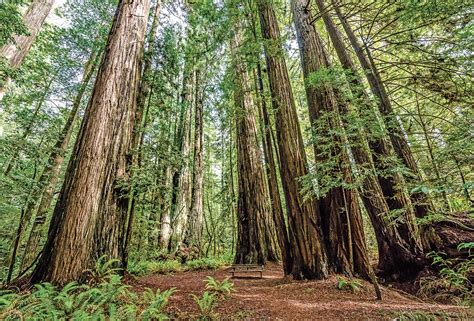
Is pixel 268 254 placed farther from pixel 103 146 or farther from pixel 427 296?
pixel 103 146

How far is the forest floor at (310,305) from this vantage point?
2.70 metres

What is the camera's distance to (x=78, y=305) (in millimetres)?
2547

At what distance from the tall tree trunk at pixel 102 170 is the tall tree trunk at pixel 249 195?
324cm

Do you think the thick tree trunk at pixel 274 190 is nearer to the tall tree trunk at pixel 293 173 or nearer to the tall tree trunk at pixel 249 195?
the tall tree trunk at pixel 293 173

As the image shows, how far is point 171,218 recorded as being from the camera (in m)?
9.09

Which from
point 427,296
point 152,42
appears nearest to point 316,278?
point 427,296

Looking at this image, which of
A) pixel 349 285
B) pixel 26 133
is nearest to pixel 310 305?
pixel 349 285

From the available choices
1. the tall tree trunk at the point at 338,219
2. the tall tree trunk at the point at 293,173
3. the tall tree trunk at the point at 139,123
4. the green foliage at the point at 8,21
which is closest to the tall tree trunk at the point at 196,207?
the tall tree trunk at the point at 139,123

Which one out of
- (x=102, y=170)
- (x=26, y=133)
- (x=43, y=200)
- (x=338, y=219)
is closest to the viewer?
(x=102, y=170)

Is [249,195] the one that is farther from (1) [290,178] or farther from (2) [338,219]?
(2) [338,219]

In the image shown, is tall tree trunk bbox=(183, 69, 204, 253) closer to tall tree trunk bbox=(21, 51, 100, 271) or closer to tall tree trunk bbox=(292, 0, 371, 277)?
tall tree trunk bbox=(21, 51, 100, 271)

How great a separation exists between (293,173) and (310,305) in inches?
87.2

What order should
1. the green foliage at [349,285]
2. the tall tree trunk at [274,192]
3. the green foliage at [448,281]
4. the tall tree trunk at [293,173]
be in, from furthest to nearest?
the tall tree trunk at [274,192] < the tall tree trunk at [293,173] < the green foliage at [448,281] < the green foliage at [349,285]

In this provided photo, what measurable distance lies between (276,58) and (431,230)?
4.81 metres
